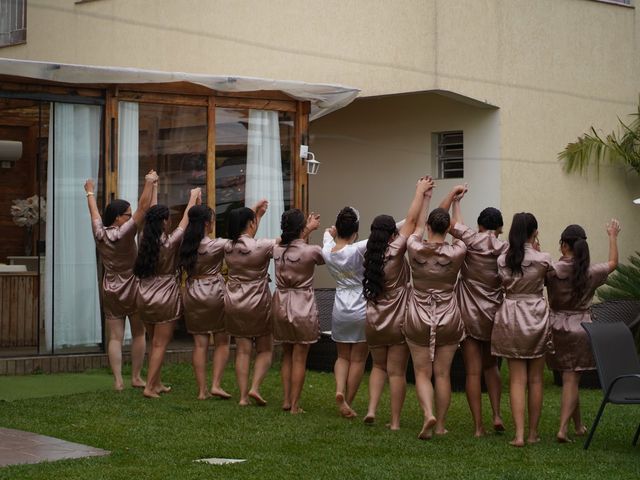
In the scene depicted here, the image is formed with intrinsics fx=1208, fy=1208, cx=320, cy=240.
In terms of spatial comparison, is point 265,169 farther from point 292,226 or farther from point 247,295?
point 292,226

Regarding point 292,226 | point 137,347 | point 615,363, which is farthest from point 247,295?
point 615,363

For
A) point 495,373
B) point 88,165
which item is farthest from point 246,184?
point 495,373

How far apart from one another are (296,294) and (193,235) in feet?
3.73

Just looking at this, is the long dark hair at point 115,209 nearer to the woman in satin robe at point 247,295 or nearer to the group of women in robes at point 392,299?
the group of women in robes at point 392,299

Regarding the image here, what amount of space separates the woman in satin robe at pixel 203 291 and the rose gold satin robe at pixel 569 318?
10.1 feet

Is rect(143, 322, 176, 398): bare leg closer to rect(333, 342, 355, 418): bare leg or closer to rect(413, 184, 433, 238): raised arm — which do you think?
rect(333, 342, 355, 418): bare leg

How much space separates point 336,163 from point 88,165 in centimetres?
464

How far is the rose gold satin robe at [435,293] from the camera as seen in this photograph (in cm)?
887

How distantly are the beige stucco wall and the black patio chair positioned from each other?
251 inches

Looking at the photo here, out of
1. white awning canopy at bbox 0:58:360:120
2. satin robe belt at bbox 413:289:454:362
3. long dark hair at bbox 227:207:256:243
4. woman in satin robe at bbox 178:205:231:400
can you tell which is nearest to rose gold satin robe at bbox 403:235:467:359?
satin robe belt at bbox 413:289:454:362

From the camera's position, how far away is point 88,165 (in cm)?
1281

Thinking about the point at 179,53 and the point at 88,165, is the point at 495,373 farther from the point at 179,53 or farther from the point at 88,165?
Result: the point at 179,53

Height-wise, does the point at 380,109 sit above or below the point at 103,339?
above

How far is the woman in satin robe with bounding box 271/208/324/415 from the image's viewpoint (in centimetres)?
1007
